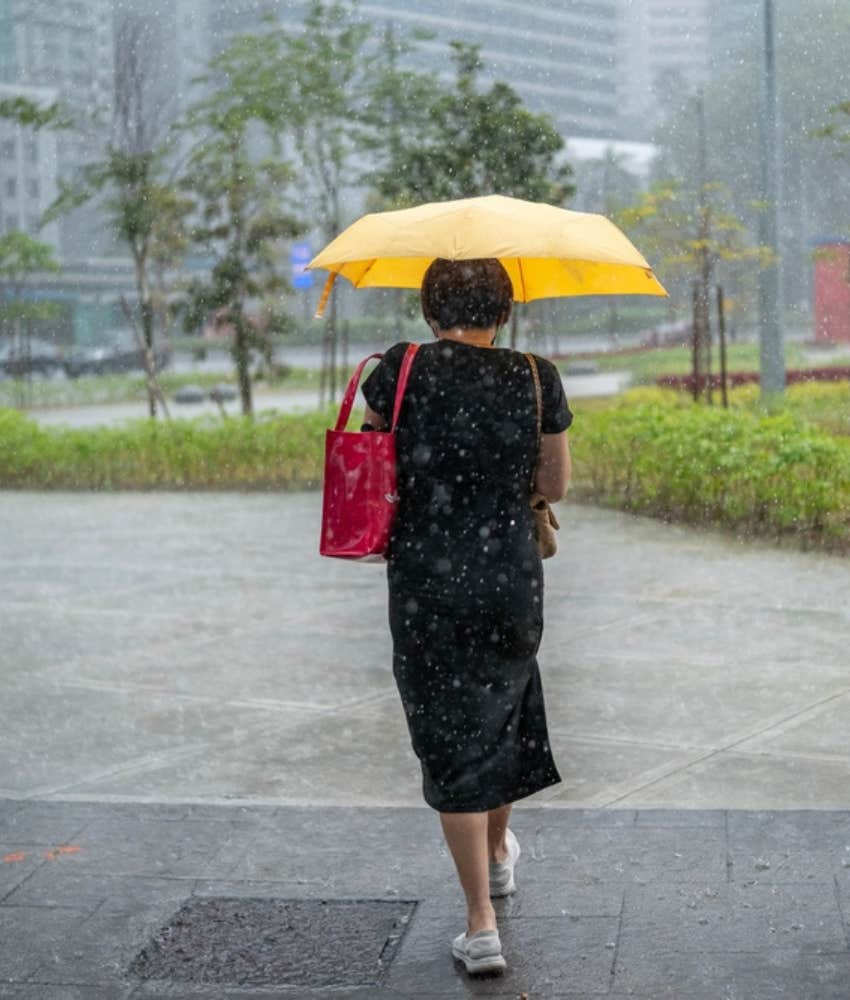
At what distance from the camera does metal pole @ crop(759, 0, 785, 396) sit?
14.0 m

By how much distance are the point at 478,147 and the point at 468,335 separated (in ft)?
42.1

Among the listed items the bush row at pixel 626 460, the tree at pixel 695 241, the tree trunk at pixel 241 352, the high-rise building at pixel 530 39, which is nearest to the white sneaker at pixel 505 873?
the bush row at pixel 626 460

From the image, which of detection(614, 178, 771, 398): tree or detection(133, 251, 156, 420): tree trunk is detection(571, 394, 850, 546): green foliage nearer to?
detection(614, 178, 771, 398): tree

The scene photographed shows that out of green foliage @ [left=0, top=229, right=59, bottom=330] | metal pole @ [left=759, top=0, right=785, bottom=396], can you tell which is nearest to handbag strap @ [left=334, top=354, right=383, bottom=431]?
metal pole @ [left=759, top=0, right=785, bottom=396]

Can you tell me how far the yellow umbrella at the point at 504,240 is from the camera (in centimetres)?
400

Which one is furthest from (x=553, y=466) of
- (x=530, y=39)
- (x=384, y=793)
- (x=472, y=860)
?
(x=530, y=39)

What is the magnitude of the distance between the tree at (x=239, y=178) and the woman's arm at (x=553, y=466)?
46.9 feet

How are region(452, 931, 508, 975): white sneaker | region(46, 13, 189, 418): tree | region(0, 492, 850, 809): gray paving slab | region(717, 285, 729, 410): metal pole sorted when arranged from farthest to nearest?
region(46, 13, 189, 418): tree → region(717, 285, 729, 410): metal pole → region(0, 492, 850, 809): gray paving slab → region(452, 931, 508, 975): white sneaker

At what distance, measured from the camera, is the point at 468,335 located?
4.09 meters

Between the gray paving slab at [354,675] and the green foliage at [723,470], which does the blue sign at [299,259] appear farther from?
the gray paving slab at [354,675]

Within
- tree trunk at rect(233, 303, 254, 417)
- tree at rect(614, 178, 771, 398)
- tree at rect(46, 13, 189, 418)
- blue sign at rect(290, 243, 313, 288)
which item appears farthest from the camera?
tree trunk at rect(233, 303, 254, 417)

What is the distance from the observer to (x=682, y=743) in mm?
5992

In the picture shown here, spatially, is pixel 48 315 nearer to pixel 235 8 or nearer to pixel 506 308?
pixel 235 8

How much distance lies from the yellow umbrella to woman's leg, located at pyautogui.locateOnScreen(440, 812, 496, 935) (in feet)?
4.11
